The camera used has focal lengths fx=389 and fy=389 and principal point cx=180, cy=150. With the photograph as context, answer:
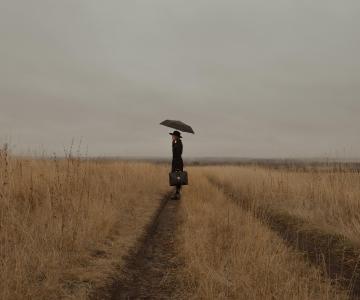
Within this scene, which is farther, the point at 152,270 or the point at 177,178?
the point at 177,178

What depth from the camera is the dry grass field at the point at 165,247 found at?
14.3ft

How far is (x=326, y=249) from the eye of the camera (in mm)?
6770

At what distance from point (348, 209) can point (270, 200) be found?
11.8 ft

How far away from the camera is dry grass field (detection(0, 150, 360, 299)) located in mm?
4355

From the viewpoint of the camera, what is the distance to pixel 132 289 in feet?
15.2

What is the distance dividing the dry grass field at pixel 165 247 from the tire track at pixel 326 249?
1.1 inches

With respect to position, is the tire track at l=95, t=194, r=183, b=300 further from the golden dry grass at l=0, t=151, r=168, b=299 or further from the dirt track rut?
the golden dry grass at l=0, t=151, r=168, b=299

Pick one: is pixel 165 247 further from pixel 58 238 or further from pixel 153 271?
pixel 58 238

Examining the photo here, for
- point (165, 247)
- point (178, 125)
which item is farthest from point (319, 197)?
point (165, 247)

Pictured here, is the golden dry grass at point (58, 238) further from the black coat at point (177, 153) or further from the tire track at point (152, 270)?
the black coat at point (177, 153)

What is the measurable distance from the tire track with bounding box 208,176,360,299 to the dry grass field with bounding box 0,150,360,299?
28mm

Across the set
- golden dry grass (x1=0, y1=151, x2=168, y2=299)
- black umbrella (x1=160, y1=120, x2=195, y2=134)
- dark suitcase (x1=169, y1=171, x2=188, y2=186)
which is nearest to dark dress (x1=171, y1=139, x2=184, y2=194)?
dark suitcase (x1=169, y1=171, x2=188, y2=186)

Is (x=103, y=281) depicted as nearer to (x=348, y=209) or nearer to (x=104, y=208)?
(x=104, y=208)

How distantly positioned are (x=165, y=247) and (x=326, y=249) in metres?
2.80
